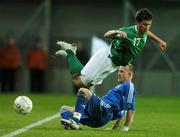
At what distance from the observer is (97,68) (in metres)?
12.6

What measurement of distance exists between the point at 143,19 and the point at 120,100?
1424 mm

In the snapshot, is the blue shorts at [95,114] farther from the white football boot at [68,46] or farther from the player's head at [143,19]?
the player's head at [143,19]

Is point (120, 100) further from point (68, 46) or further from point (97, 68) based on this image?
point (68, 46)

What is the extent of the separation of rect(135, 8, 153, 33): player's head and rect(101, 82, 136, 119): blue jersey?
3.17 ft

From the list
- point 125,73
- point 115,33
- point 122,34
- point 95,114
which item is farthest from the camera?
point 125,73

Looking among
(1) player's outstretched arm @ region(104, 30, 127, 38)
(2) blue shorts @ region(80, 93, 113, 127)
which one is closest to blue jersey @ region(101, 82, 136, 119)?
(2) blue shorts @ region(80, 93, 113, 127)

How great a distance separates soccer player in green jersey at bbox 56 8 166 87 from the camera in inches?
484

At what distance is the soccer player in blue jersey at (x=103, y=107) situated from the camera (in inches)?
477

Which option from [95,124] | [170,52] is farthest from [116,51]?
[170,52]

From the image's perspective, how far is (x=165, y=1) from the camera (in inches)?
1282

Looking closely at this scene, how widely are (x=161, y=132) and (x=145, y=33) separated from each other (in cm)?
171

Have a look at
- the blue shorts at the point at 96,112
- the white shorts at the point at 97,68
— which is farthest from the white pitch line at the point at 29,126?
the white shorts at the point at 97,68

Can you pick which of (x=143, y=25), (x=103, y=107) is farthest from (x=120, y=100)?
(x=143, y=25)

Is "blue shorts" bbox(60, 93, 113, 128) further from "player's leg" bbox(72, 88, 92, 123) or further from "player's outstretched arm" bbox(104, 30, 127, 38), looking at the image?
"player's outstretched arm" bbox(104, 30, 127, 38)
